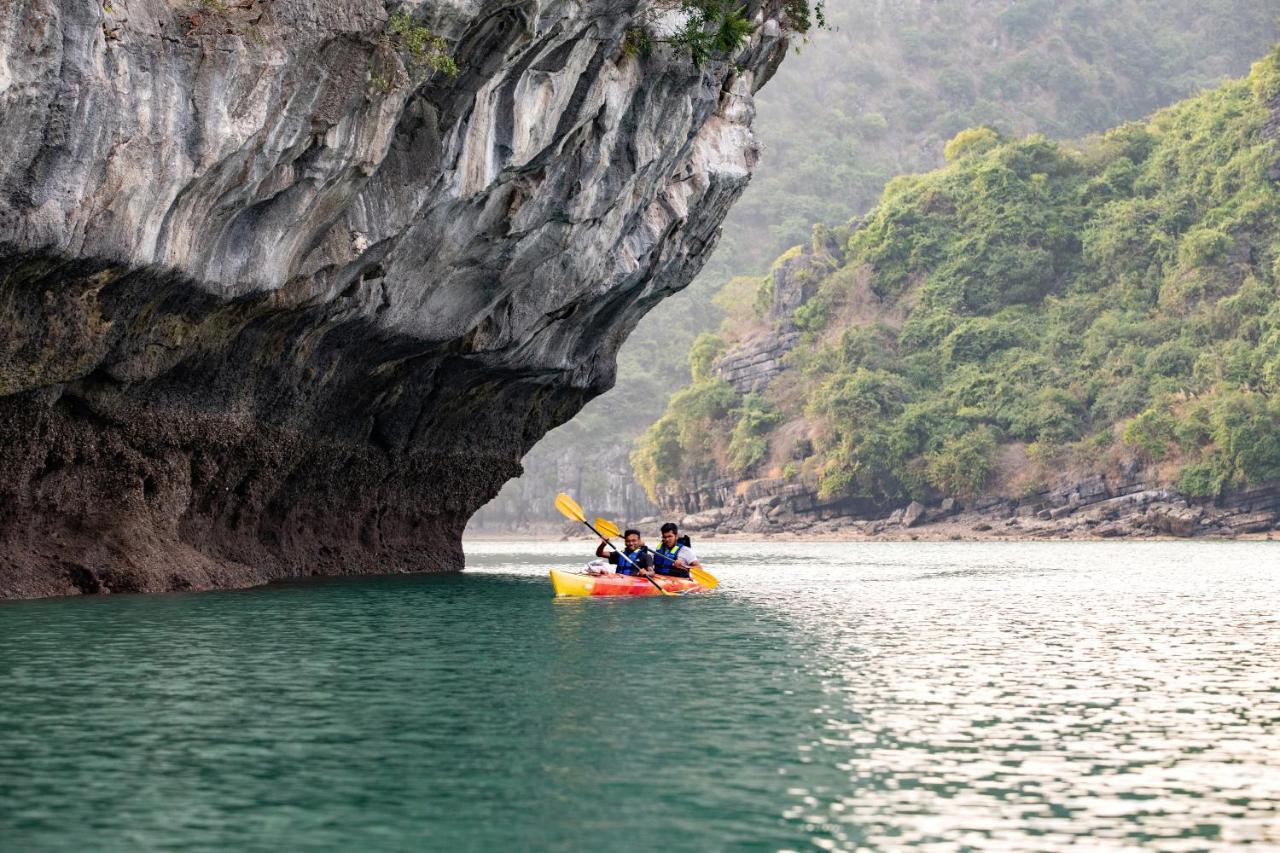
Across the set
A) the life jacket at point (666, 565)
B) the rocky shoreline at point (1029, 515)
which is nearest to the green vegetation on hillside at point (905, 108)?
the rocky shoreline at point (1029, 515)

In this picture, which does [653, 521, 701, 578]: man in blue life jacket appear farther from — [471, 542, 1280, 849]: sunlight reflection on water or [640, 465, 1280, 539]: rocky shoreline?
[640, 465, 1280, 539]: rocky shoreline

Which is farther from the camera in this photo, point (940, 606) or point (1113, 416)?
point (1113, 416)

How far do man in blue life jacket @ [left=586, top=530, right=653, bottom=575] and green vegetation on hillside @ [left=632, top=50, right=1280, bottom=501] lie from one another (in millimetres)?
55703

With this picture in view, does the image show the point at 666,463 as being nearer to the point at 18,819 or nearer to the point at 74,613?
the point at 74,613

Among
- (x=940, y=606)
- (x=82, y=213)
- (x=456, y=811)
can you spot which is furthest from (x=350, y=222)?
(x=456, y=811)

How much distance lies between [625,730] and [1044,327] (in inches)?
3385

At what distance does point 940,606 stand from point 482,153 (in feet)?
32.2

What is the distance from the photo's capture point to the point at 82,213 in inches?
650

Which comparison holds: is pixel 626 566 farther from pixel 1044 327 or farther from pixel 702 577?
pixel 1044 327

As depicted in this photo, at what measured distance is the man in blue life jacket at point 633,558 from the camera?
89.5 feet

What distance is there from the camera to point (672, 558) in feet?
91.5

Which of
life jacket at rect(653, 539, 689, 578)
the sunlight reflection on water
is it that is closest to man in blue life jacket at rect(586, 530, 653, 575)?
life jacket at rect(653, 539, 689, 578)

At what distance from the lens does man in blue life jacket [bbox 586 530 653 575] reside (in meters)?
27.3

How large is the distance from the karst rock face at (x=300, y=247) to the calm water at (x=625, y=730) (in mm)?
2663
